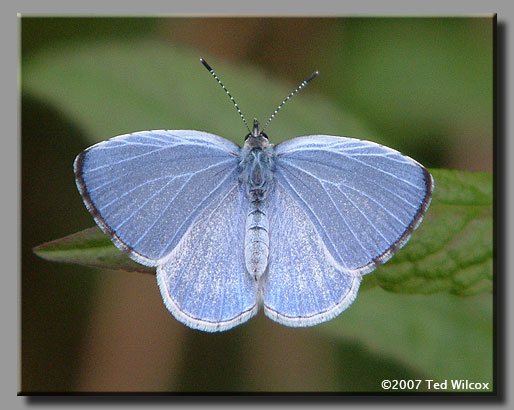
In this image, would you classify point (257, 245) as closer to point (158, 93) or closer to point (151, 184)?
point (151, 184)

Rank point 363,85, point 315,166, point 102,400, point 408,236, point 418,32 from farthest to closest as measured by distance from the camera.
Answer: point 363,85
point 418,32
point 102,400
point 315,166
point 408,236

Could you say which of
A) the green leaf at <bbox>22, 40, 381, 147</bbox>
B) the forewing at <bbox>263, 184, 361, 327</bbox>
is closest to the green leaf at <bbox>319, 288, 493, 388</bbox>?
the forewing at <bbox>263, 184, 361, 327</bbox>

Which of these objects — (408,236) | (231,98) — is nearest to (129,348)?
(231,98)

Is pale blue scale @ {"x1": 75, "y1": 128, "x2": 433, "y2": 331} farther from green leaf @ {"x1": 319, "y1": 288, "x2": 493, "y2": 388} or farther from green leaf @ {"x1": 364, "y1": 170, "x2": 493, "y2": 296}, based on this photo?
green leaf @ {"x1": 319, "y1": 288, "x2": 493, "y2": 388}

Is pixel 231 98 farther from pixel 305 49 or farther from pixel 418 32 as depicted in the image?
pixel 418 32

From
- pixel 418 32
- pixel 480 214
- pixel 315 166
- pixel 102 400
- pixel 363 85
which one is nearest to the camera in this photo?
pixel 315 166

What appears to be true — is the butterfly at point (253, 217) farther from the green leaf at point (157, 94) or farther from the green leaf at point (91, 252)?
the green leaf at point (157, 94)

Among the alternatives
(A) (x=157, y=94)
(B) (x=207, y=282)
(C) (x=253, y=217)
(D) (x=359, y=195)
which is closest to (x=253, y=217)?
(C) (x=253, y=217)

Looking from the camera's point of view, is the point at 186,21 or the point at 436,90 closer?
the point at 186,21
